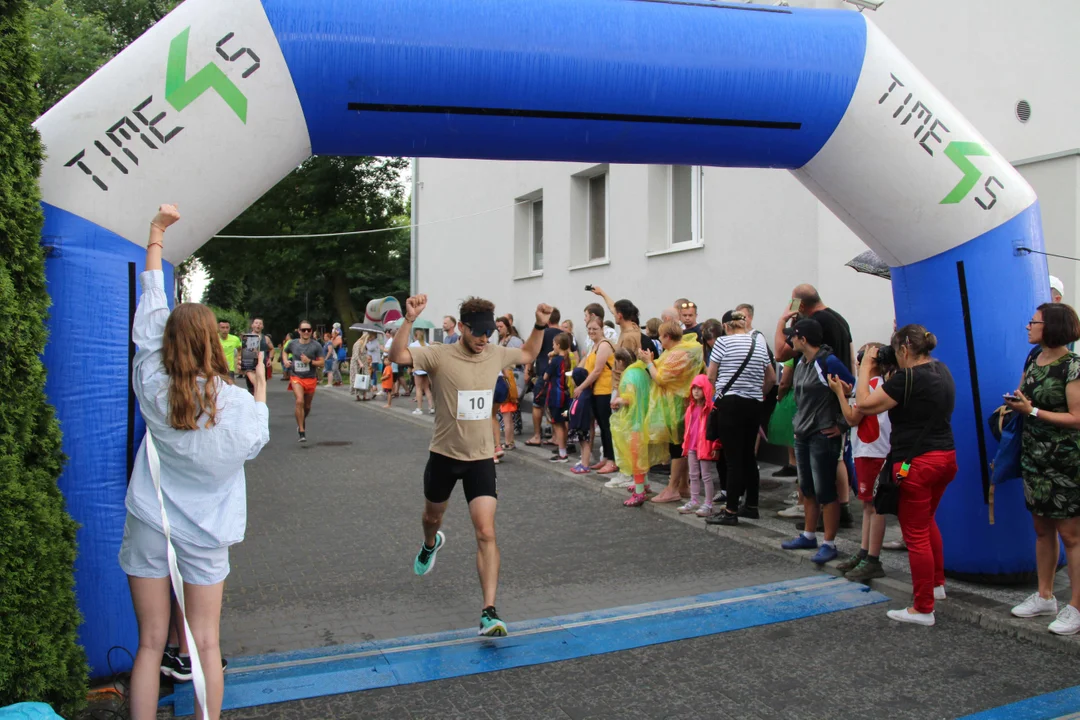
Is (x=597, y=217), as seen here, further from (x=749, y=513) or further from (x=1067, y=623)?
(x=1067, y=623)

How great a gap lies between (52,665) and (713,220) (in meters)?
9.63

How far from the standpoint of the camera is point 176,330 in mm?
3430

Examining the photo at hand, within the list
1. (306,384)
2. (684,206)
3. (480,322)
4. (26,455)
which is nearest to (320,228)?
(306,384)

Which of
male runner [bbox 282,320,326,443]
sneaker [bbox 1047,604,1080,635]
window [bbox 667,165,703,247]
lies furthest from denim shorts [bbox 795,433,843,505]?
male runner [bbox 282,320,326,443]

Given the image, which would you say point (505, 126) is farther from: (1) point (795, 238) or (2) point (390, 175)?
(2) point (390, 175)

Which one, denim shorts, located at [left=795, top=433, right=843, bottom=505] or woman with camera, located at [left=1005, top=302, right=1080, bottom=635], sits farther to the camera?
denim shorts, located at [left=795, top=433, right=843, bottom=505]

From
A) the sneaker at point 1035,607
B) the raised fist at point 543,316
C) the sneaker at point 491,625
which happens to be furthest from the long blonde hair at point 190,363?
the sneaker at point 1035,607

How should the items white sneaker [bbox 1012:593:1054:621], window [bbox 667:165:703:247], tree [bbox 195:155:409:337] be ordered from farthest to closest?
tree [bbox 195:155:409:337], window [bbox 667:165:703:247], white sneaker [bbox 1012:593:1054:621]

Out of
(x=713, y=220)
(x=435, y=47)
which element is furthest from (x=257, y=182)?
(x=713, y=220)

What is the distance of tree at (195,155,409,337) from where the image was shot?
33719 mm

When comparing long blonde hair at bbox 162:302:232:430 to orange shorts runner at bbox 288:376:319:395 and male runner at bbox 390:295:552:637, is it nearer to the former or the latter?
male runner at bbox 390:295:552:637

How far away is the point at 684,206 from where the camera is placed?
1279 centimetres

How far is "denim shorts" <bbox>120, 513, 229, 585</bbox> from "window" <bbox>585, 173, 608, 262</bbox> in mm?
12065

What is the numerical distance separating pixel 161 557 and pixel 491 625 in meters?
1.97
